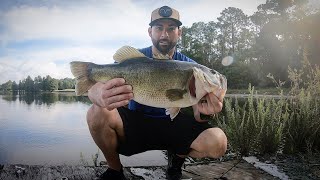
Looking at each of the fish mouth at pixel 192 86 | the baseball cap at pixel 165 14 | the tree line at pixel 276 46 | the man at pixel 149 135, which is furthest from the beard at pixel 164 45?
the tree line at pixel 276 46

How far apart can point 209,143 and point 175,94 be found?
1050 mm

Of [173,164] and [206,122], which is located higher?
[206,122]

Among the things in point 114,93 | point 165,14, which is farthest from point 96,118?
point 165,14

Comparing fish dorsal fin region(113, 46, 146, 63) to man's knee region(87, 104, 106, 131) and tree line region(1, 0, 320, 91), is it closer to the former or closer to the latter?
man's knee region(87, 104, 106, 131)

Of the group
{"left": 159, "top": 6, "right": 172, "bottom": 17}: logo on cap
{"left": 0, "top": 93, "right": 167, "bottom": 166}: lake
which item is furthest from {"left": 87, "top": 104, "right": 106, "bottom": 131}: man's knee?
{"left": 0, "top": 93, "right": 167, "bottom": 166}: lake

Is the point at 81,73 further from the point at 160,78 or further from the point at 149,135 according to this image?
the point at 149,135

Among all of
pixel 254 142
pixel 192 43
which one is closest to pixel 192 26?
pixel 192 43

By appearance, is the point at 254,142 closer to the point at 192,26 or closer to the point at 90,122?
the point at 90,122

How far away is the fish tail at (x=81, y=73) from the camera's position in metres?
2.89

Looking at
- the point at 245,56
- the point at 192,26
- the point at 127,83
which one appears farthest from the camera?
the point at 192,26

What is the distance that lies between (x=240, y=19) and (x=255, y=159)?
57483 millimetres

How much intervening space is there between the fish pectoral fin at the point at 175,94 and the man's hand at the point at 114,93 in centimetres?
35

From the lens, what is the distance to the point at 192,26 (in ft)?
202

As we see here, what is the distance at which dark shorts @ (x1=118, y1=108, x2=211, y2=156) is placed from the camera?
11.8 ft
